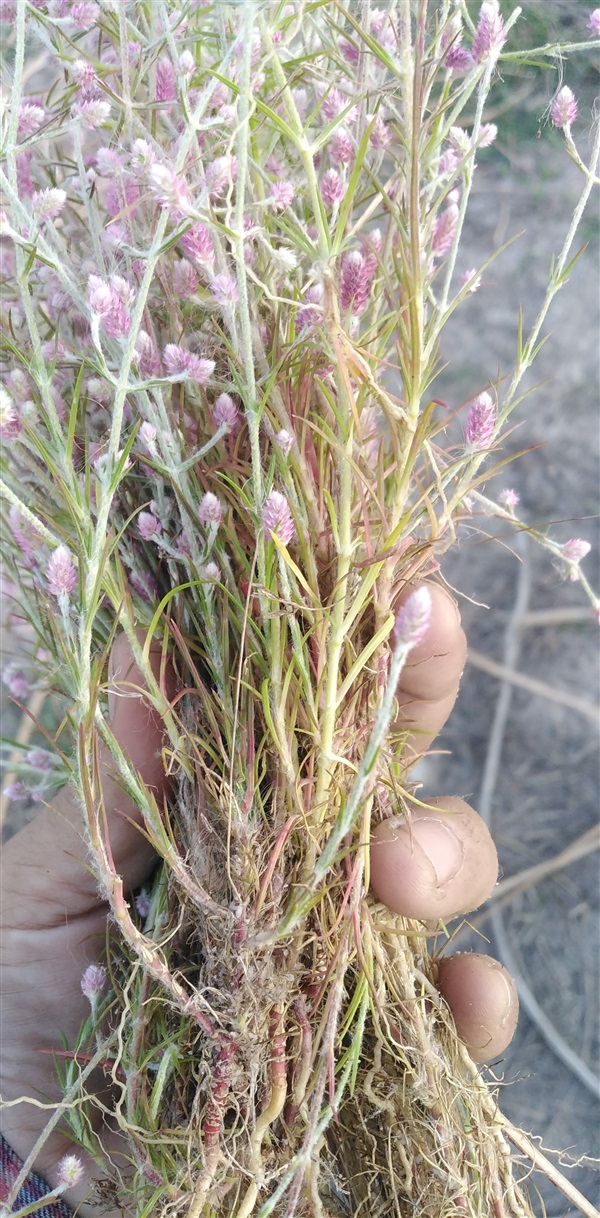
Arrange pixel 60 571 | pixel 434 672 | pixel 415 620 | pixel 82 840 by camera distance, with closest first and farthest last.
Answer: pixel 415 620
pixel 60 571
pixel 82 840
pixel 434 672

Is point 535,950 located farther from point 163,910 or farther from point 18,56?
point 18,56

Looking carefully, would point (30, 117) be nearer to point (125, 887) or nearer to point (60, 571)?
point (60, 571)

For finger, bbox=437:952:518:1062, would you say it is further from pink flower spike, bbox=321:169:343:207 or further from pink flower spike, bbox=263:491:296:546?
pink flower spike, bbox=321:169:343:207

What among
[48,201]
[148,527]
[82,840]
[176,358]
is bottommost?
[82,840]

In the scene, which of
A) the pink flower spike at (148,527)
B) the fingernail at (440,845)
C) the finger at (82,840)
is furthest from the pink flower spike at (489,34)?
the fingernail at (440,845)

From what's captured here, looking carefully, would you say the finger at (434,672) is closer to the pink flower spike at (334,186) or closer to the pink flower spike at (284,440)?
the pink flower spike at (284,440)

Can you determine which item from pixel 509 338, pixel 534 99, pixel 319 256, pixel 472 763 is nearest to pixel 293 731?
pixel 319 256

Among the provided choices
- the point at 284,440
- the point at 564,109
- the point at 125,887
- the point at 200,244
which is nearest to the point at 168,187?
the point at 200,244
